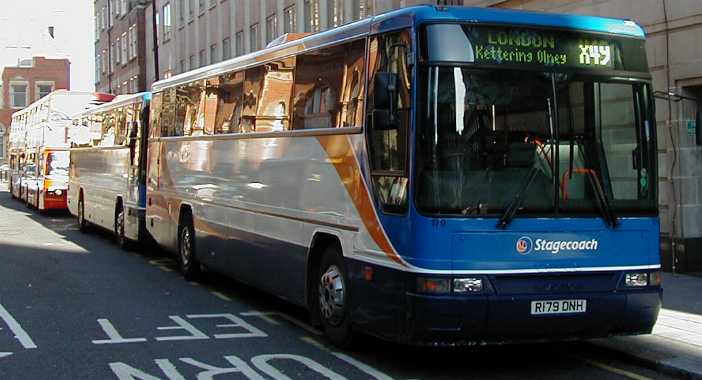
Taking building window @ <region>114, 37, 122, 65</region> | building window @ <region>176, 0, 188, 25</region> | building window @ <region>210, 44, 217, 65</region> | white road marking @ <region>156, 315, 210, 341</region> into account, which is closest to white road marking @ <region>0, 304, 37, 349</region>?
white road marking @ <region>156, 315, 210, 341</region>

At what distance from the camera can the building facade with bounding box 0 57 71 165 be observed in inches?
3435

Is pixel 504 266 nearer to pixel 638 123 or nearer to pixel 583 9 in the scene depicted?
pixel 638 123

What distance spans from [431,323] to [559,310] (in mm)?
1070

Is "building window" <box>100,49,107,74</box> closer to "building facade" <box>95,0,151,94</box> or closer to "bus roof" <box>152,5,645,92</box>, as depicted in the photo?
"building facade" <box>95,0,151,94</box>

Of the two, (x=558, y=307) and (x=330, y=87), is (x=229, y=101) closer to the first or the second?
(x=330, y=87)

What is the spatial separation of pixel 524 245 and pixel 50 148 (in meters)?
25.9

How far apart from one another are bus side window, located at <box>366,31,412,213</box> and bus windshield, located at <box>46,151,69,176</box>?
24798 mm

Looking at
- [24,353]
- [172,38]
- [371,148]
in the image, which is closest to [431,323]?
[371,148]

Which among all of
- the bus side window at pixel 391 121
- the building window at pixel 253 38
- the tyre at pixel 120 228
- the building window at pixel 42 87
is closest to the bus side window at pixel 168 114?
the tyre at pixel 120 228

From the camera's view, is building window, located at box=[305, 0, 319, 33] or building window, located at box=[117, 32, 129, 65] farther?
building window, located at box=[117, 32, 129, 65]

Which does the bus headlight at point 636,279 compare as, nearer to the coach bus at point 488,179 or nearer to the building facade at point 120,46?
the coach bus at point 488,179

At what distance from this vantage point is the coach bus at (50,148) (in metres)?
31.2

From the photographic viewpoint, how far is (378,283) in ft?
26.9

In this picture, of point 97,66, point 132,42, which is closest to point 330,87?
point 132,42
